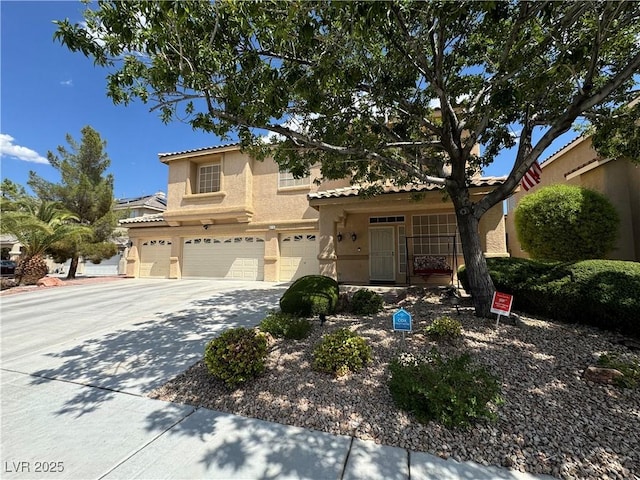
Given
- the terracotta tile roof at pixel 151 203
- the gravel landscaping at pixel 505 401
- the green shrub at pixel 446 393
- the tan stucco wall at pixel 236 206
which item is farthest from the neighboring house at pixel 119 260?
the green shrub at pixel 446 393

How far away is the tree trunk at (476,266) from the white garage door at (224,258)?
10574 millimetres

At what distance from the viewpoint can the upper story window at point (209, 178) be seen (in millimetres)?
Result: 15702

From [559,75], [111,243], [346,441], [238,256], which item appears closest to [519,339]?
[346,441]

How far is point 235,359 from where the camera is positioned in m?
3.62

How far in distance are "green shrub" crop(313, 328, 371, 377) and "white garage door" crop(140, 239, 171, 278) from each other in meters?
Result: 15.2

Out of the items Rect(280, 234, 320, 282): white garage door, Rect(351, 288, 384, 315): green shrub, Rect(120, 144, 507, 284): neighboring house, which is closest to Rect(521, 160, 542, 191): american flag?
Rect(120, 144, 507, 284): neighboring house

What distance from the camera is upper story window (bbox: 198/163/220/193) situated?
1570 centimetres

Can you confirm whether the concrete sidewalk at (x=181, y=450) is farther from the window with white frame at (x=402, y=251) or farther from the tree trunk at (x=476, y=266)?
the window with white frame at (x=402, y=251)

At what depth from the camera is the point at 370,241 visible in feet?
39.9

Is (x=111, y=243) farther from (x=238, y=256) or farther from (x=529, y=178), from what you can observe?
(x=529, y=178)

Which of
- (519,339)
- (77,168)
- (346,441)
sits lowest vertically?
(346,441)

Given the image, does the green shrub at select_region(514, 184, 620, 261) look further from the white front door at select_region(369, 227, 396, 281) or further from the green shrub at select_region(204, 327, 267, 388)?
the green shrub at select_region(204, 327, 267, 388)

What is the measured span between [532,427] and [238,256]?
13.8 meters

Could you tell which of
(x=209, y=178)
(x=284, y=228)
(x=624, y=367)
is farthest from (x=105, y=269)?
(x=624, y=367)
